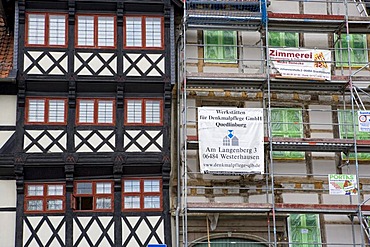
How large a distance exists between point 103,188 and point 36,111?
2.72 metres

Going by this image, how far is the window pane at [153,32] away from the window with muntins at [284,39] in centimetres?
332

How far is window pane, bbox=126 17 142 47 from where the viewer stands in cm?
2122

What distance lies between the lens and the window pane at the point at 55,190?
2031 cm

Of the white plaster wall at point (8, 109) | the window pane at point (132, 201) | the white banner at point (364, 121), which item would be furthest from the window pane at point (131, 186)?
the white banner at point (364, 121)

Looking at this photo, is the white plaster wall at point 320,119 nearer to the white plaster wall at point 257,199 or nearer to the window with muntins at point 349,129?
the window with muntins at point 349,129

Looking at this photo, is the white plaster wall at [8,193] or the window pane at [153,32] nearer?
the white plaster wall at [8,193]

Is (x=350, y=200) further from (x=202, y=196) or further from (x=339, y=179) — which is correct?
(x=202, y=196)

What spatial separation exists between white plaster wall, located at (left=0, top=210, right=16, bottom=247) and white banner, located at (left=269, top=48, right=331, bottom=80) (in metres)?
8.00

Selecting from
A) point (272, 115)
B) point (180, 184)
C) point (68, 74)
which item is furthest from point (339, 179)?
point (68, 74)

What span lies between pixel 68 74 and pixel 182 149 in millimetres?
3641

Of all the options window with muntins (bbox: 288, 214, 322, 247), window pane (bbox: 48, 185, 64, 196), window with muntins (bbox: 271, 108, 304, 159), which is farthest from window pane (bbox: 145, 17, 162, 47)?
window with muntins (bbox: 288, 214, 322, 247)

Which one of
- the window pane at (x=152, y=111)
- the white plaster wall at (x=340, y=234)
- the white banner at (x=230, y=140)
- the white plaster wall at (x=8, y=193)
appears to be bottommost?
the white plaster wall at (x=340, y=234)

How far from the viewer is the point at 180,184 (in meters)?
20.6

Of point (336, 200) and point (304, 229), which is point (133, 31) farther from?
point (336, 200)
